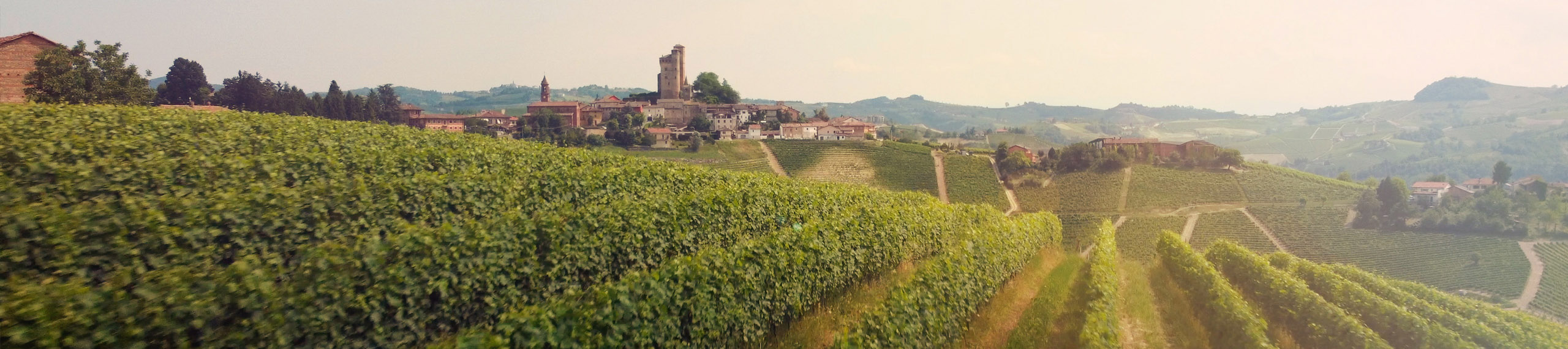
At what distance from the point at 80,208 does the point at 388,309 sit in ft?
13.5

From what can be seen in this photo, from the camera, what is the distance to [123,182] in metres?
10.0

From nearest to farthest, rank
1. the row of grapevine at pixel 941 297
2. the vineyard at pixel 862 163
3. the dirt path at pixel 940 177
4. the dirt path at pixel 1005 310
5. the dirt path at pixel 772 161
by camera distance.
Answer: the row of grapevine at pixel 941 297
the dirt path at pixel 1005 310
the dirt path at pixel 940 177
the vineyard at pixel 862 163
the dirt path at pixel 772 161

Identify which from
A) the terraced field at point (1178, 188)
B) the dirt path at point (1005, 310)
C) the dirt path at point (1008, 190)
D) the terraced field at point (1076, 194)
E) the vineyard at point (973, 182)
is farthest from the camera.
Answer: the vineyard at point (973, 182)

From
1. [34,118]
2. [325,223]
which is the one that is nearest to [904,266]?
[325,223]

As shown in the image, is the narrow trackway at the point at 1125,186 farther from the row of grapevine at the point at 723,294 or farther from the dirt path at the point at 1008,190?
the row of grapevine at the point at 723,294

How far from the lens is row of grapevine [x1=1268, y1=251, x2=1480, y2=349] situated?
9.20 m

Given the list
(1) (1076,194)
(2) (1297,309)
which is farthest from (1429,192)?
(2) (1297,309)

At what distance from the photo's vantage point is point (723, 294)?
311 inches

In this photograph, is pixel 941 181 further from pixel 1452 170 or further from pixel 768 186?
pixel 1452 170

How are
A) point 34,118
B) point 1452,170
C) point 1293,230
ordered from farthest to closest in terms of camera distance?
1. point 1452,170
2. point 1293,230
3. point 34,118

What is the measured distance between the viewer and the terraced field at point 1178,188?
161 feet

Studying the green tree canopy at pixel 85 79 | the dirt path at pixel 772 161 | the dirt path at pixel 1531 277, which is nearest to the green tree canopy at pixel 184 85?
the green tree canopy at pixel 85 79

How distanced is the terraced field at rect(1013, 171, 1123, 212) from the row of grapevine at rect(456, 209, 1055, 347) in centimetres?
4009

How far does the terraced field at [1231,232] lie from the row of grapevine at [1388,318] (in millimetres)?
30331
